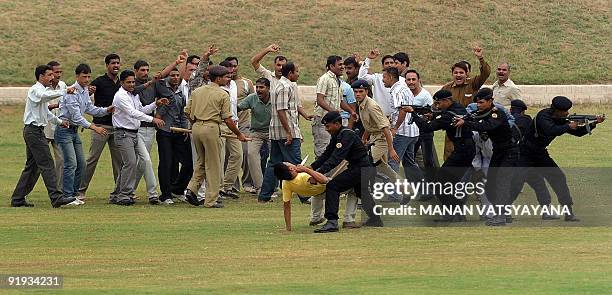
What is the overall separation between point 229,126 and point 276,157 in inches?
49.4

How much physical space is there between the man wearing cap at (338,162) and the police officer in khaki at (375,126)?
1478mm

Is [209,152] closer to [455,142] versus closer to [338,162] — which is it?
[338,162]

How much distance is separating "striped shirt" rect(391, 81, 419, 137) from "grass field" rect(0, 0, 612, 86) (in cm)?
1520

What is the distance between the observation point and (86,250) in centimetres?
1399

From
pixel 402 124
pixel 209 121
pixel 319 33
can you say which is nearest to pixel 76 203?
pixel 209 121

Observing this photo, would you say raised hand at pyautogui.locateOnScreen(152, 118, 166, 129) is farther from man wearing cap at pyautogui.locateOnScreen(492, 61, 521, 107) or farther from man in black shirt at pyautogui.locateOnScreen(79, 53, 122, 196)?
man wearing cap at pyautogui.locateOnScreen(492, 61, 521, 107)

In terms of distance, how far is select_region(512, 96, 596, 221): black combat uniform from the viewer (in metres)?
15.9

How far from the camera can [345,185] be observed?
15031mm

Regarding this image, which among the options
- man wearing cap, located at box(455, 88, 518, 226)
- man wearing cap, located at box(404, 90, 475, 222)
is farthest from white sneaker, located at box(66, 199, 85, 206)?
man wearing cap, located at box(455, 88, 518, 226)

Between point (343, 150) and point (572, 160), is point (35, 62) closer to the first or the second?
point (572, 160)

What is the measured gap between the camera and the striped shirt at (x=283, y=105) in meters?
18.9

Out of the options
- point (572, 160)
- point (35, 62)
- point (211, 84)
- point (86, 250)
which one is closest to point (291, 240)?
point (86, 250)

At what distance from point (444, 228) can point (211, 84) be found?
13.9 feet

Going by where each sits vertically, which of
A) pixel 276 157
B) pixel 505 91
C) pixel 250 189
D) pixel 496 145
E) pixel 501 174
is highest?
pixel 505 91
